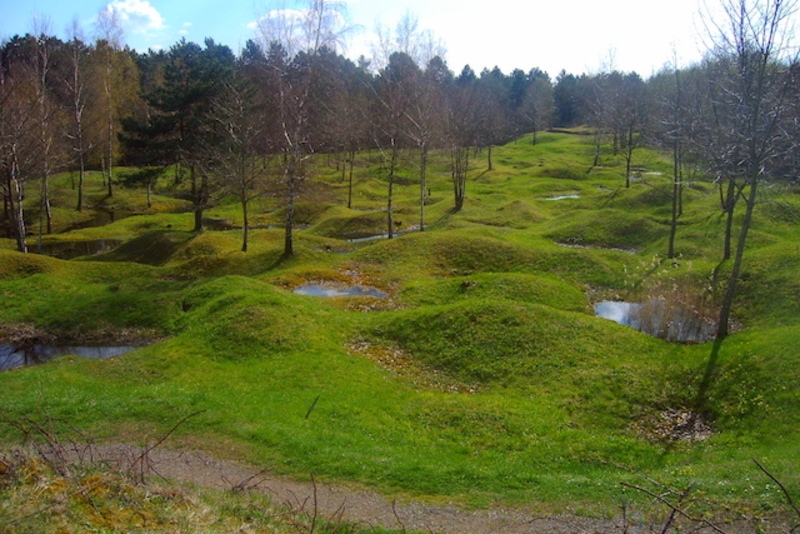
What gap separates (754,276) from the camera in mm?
30891

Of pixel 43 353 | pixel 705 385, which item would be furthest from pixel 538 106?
pixel 43 353

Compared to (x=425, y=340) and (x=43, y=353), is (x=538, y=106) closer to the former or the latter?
(x=425, y=340)

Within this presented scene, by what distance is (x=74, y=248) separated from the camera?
165 ft

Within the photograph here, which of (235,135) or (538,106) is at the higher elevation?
(538,106)

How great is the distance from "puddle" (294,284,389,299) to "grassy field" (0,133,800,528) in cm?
87

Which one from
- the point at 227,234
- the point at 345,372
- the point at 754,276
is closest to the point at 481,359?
the point at 345,372

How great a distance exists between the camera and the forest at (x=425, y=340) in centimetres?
1348

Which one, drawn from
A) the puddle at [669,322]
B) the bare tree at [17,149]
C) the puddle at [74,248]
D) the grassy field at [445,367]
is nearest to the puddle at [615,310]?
the puddle at [669,322]

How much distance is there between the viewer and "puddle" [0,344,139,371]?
26531mm

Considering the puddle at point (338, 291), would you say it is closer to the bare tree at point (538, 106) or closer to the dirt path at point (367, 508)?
the dirt path at point (367, 508)

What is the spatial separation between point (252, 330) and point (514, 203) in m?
41.6

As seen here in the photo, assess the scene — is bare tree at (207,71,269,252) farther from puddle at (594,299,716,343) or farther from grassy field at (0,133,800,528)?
puddle at (594,299,716,343)

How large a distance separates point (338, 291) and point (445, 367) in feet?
43.9

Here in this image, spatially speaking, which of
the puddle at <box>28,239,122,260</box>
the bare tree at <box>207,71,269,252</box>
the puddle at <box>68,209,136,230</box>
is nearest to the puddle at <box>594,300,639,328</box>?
the bare tree at <box>207,71,269,252</box>
